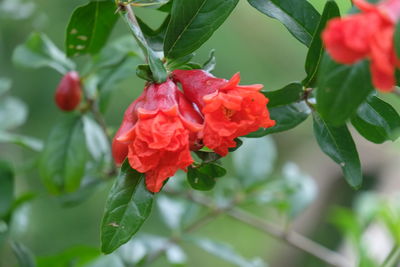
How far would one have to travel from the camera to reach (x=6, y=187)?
3.10 feet

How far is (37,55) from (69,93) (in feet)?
0.38

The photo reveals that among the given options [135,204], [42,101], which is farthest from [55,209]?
[135,204]

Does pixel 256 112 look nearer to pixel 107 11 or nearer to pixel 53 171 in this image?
pixel 107 11

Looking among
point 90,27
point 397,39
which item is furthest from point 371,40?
point 90,27

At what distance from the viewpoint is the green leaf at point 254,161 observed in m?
1.34

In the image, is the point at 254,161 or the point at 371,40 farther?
the point at 254,161

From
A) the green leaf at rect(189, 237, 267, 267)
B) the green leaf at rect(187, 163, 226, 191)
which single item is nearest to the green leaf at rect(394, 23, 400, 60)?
the green leaf at rect(187, 163, 226, 191)

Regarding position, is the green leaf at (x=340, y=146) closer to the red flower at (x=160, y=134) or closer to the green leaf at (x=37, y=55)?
the red flower at (x=160, y=134)

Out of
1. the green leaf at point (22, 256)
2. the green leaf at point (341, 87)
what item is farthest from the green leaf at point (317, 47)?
the green leaf at point (22, 256)

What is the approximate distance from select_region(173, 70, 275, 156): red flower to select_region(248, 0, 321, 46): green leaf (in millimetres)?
109

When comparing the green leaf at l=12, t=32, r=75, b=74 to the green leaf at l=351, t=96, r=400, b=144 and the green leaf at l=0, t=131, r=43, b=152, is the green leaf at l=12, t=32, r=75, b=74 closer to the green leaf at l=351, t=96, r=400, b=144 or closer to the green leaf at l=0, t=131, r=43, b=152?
the green leaf at l=0, t=131, r=43, b=152

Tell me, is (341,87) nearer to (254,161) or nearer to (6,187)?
(6,187)

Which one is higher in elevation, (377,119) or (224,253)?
(377,119)

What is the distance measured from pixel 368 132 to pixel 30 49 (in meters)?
0.61
